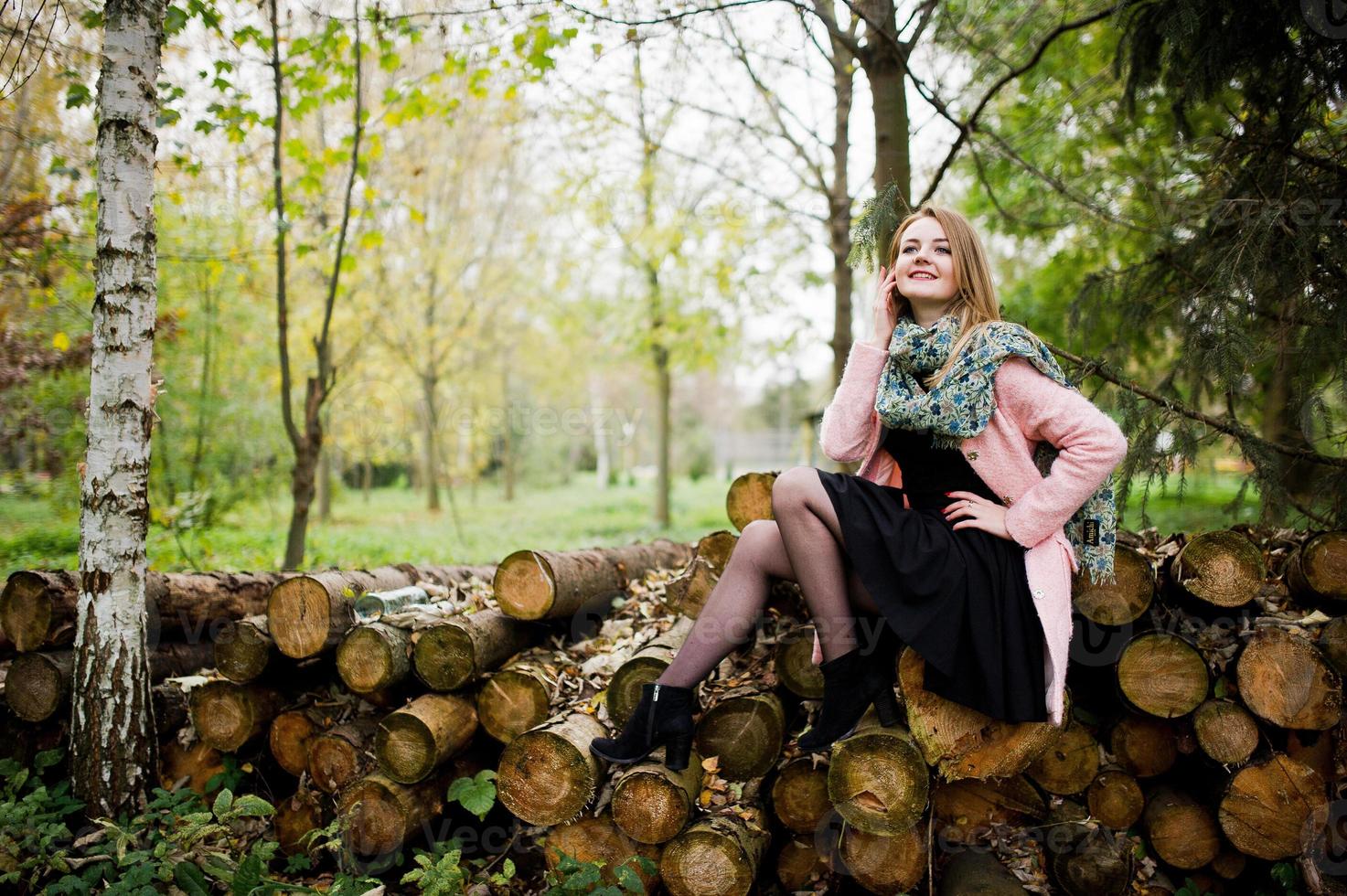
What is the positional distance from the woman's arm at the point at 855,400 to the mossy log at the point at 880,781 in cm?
91

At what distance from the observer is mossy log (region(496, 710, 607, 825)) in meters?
2.36

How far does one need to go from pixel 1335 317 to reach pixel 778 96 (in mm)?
4400

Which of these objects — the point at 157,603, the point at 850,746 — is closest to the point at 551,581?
the point at 850,746

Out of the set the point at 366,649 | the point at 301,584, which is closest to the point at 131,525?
the point at 301,584

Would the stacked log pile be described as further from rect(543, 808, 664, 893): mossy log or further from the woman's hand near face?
the woman's hand near face

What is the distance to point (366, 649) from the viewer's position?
273 centimetres

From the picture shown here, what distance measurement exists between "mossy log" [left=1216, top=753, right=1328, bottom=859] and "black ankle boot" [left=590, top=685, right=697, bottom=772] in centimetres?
180

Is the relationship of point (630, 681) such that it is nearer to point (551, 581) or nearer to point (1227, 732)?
point (551, 581)

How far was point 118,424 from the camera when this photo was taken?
262cm

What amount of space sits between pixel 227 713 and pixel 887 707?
257 centimetres

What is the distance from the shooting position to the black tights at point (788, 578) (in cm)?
229

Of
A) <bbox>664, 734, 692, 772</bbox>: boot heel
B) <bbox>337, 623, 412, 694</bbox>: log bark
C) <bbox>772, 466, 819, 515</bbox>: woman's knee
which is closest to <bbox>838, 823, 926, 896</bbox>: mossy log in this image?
<bbox>664, 734, 692, 772</bbox>: boot heel

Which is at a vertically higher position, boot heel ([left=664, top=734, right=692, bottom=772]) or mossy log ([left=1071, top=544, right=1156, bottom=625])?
mossy log ([left=1071, top=544, right=1156, bottom=625])

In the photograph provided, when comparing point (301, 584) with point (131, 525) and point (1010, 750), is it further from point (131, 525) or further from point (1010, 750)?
point (1010, 750)
